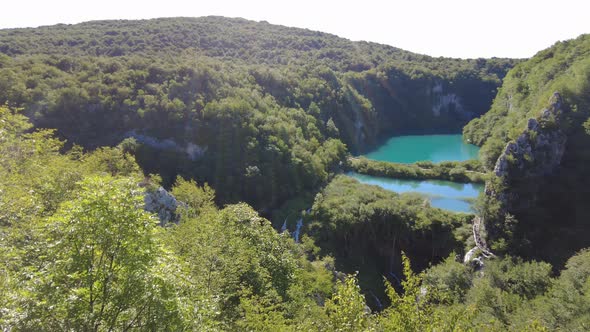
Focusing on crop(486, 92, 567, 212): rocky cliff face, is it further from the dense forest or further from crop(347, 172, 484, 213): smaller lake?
crop(347, 172, 484, 213): smaller lake

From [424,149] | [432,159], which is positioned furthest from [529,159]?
[424,149]

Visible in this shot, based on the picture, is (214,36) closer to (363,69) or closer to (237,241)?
(363,69)

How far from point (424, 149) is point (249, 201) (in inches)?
2091

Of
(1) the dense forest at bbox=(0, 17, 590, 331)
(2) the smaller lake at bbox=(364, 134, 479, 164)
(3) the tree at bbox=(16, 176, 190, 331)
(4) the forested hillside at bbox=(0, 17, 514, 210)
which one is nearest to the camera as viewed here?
(3) the tree at bbox=(16, 176, 190, 331)

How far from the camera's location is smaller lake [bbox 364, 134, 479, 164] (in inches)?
2832

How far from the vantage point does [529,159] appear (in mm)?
35844

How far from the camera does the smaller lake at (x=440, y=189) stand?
42688 millimetres

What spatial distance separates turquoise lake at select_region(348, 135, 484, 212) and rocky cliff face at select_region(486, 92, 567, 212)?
19.8 feet

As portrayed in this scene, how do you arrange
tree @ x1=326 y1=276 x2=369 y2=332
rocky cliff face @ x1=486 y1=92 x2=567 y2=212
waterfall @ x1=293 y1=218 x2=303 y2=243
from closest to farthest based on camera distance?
→ tree @ x1=326 y1=276 x2=369 y2=332 → rocky cliff face @ x1=486 y1=92 x2=567 y2=212 → waterfall @ x1=293 y1=218 x2=303 y2=243

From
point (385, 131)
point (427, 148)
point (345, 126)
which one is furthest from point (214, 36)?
point (427, 148)

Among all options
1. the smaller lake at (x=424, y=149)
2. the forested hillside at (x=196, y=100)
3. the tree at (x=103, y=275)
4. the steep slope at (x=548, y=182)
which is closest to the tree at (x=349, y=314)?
the tree at (x=103, y=275)

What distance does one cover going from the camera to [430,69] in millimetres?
118562

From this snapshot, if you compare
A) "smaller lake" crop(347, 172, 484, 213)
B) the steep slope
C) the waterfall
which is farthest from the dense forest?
"smaller lake" crop(347, 172, 484, 213)

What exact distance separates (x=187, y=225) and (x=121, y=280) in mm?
15529
